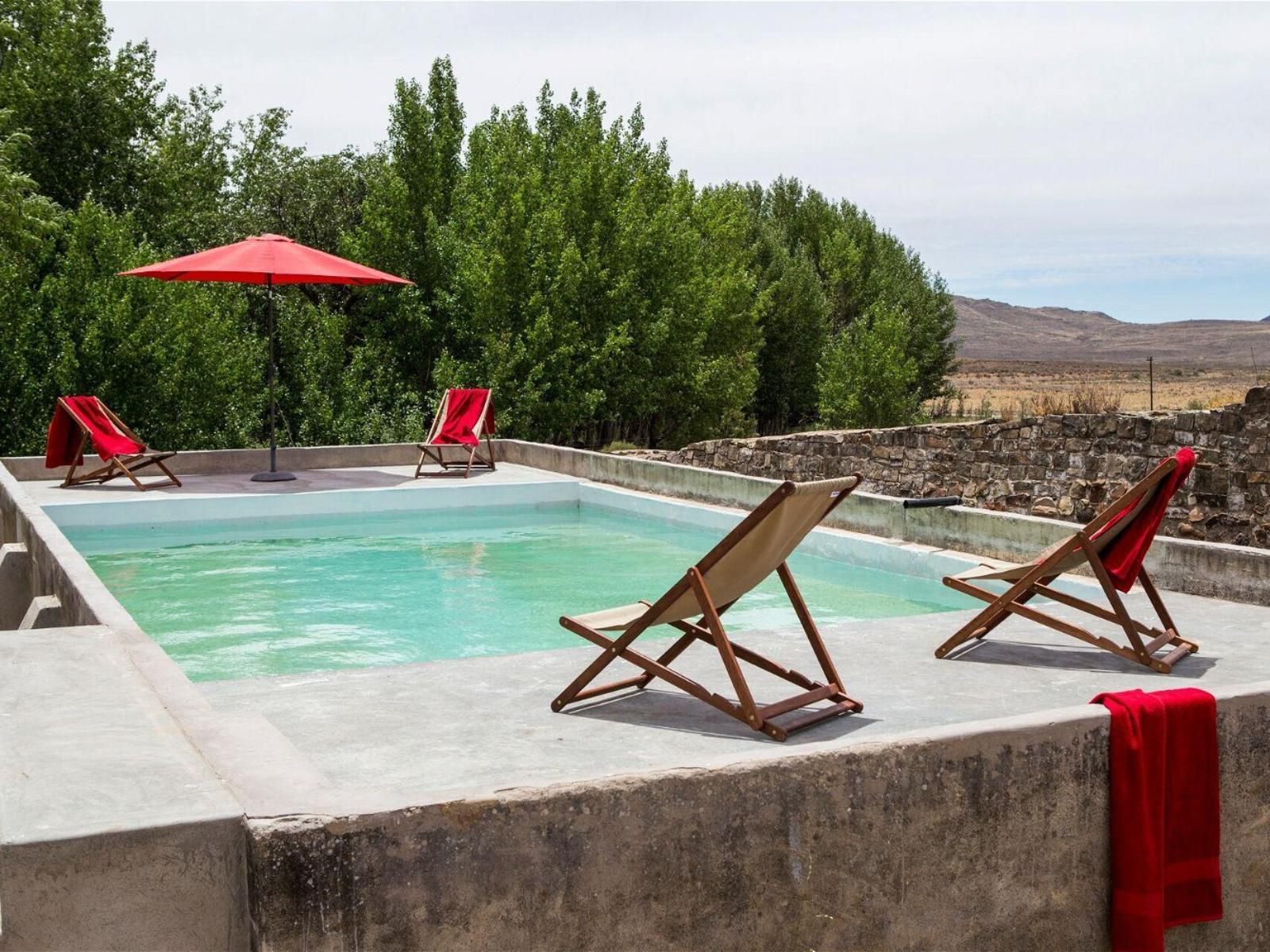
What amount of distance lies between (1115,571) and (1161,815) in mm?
1550

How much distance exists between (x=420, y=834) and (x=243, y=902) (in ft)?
1.38

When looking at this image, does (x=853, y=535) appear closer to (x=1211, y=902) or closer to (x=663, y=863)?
(x=1211, y=902)

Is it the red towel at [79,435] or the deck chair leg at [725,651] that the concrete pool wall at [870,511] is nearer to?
the red towel at [79,435]

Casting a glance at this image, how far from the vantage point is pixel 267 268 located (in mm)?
12945

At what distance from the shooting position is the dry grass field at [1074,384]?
56344 mm

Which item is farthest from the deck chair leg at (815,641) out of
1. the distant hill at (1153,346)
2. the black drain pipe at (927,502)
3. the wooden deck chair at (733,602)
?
the distant hill at (1153,346)

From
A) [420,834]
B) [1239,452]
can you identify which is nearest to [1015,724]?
[420,834]

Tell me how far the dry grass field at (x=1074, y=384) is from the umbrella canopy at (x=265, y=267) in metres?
32.0

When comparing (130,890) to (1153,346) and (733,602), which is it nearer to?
(733,602)

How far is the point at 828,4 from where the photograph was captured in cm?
1391

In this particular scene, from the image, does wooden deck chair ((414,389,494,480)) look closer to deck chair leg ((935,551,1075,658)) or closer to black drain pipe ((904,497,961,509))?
black drain pipe ((904,497,961,509))

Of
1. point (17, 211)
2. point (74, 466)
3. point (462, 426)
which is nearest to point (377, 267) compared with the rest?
point (17, 211)

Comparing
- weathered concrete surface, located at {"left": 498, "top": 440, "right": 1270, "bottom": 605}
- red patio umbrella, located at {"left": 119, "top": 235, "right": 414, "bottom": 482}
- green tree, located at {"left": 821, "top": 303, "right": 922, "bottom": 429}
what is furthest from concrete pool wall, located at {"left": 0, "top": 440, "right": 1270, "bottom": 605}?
green tree, located at {"left": 821, "top": 303, "right": 922, "bottom": 429}

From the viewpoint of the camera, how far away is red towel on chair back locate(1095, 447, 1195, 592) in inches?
207
